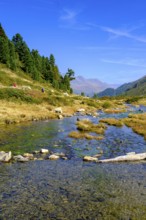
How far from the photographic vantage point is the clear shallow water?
1441 centimetres

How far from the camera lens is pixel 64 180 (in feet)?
A: 64.3

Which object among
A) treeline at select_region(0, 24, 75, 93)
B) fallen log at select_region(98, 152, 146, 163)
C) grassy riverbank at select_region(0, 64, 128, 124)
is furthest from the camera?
treeline at select_region(0, 24, 75, 93)

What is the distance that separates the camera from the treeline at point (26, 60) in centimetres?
10288

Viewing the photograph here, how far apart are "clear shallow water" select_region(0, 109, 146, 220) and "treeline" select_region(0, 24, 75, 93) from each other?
79828 millimetres

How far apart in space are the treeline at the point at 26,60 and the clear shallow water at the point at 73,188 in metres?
79.8

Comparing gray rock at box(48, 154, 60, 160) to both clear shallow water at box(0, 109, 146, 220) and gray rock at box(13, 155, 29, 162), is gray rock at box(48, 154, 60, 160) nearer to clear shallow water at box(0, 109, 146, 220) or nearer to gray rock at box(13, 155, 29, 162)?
clear shallow water at box(0, 109, 146, 220)

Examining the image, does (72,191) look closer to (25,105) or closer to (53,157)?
(53,157)

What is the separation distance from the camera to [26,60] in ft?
388

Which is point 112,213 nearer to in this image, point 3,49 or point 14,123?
point 14,123

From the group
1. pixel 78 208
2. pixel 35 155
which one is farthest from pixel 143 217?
pixel 35 155

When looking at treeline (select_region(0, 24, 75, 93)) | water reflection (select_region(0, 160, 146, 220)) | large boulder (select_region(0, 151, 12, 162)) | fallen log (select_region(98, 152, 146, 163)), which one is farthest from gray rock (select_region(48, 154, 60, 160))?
treeline (select_region(0, 24, 75, 93))

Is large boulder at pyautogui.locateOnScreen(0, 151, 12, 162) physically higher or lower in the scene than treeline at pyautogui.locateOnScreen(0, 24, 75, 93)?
lower

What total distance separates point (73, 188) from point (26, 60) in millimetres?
107290

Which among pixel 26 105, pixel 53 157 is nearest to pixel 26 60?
pixel 26 105
